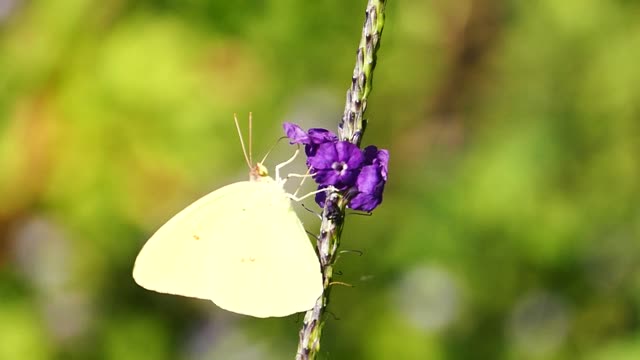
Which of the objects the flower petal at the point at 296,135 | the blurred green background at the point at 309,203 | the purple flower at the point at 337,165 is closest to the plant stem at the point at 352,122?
the purple flower at the point at 337,165

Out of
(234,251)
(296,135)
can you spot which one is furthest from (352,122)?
(234,251)

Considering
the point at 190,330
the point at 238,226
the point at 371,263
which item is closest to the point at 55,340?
the point at 190,330

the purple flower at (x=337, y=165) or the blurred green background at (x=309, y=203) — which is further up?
the blurred green background at (x=309, y=203)

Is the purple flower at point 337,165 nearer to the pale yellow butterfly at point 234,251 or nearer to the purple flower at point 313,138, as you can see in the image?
the purple flower at point 313,138

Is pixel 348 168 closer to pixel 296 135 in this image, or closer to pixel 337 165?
pixel 337 165

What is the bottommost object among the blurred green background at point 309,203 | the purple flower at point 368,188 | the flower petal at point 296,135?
the purple flower at point 368,188

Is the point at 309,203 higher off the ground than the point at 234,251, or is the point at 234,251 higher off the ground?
the point at 309,203

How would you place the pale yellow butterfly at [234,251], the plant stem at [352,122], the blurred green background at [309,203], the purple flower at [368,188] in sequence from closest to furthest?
the plant stem at [352,122] → the purple flower at [368,188] → the pale yellow butterfly at [234,251] → the blurred green background at [309,203]

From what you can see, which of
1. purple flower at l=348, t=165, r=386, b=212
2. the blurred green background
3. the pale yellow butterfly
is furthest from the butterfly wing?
the blurred green background
